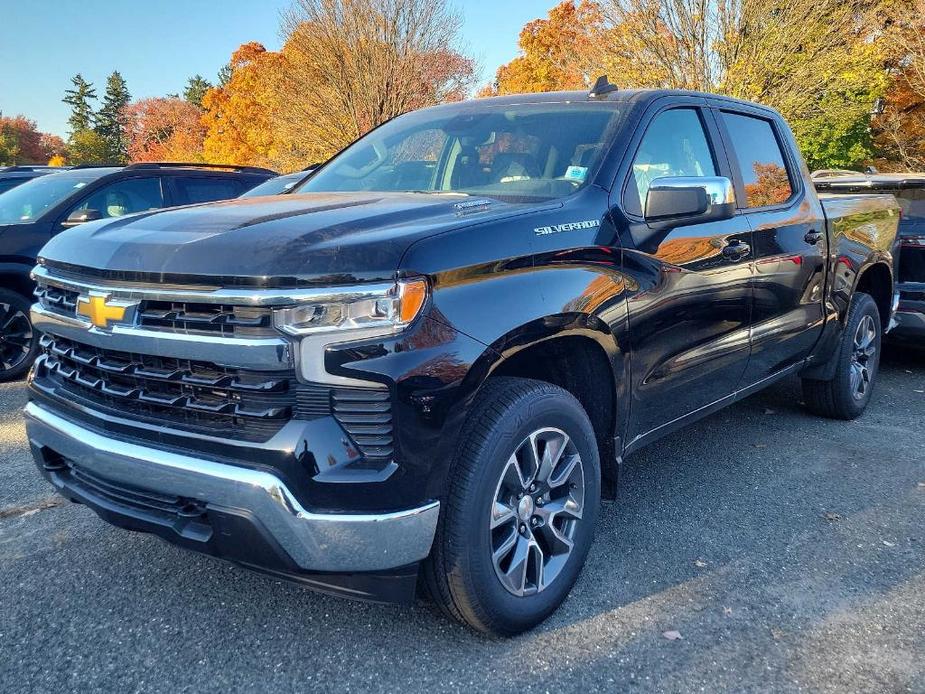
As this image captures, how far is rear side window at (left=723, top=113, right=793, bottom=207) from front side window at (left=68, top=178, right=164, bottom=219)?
513cm

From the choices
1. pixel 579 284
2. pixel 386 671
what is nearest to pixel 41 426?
pixel 386 671

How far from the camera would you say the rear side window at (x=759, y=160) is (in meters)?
3.95

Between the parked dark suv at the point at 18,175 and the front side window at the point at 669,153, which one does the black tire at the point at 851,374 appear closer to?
the front side window at the point at 669,153

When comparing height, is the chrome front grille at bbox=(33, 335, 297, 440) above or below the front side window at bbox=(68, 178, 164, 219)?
below

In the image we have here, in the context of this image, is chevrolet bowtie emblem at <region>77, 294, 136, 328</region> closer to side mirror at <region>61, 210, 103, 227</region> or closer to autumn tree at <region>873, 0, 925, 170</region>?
side mirror at <region>61, 210, 103, 227</region>

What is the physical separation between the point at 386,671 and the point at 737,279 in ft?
7.61

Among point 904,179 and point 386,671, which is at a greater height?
point 904,179

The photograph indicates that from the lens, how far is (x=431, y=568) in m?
2.37

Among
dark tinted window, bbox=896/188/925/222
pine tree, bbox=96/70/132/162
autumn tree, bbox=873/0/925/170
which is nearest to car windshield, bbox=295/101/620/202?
dark tinted window, bbox=896/188/925/222

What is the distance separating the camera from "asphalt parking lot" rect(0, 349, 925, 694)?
242 cm

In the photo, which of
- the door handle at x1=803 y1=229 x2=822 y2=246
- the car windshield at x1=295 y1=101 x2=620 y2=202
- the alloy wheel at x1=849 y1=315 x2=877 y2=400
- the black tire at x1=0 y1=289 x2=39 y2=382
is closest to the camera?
the car windshield at x1=295 y1=101 x2=620 y2=202

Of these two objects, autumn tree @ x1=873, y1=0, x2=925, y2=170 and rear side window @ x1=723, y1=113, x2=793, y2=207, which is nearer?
rear side window @ x1=723, y1=113, x2=793, y2=207

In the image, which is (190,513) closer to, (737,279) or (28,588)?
(28,588)

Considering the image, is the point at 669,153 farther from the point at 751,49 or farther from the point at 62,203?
the point at 751,49
